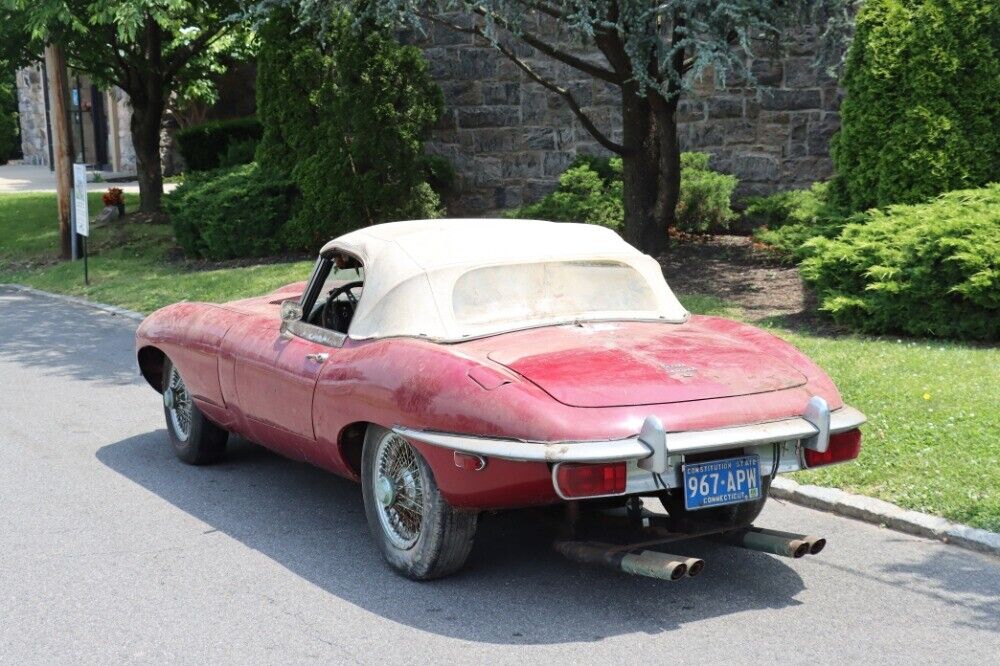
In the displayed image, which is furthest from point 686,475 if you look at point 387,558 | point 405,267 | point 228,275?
point 228,275

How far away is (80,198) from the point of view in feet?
57.0

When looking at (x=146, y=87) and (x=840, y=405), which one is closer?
(x=840, y=405)

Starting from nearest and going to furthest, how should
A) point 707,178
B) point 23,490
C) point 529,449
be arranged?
1. point 529,449
2. point 23,490
3. point 707,178

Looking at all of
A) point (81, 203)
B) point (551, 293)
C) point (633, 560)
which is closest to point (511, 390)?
point (633, 560)

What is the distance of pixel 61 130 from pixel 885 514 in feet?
51.7

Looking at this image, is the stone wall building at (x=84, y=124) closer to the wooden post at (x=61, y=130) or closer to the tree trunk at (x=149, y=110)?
the tree trunk at (x=149, y=110)

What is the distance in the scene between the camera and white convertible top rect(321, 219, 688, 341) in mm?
5676

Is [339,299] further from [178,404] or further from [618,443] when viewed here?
[618,443]

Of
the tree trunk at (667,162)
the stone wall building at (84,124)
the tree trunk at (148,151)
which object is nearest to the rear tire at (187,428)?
the tree trunk at (667,162)

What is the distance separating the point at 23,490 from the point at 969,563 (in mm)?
4944

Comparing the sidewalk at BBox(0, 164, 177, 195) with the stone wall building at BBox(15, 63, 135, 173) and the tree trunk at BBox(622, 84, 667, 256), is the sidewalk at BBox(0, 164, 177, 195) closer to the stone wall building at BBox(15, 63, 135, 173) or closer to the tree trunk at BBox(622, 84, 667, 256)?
the stone wall building at BBox(15, 63, 135, 173)

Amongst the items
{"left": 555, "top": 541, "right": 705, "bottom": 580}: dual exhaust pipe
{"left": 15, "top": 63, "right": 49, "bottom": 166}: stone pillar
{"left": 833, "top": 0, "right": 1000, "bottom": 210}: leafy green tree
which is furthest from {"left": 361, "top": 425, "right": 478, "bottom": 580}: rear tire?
{"left": 15, "top": 63, "right": 49, "bottom": 166}: stone pillar

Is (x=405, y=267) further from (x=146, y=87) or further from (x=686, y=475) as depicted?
(x=146, y=87)

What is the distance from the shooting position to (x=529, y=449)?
462 centimetres
